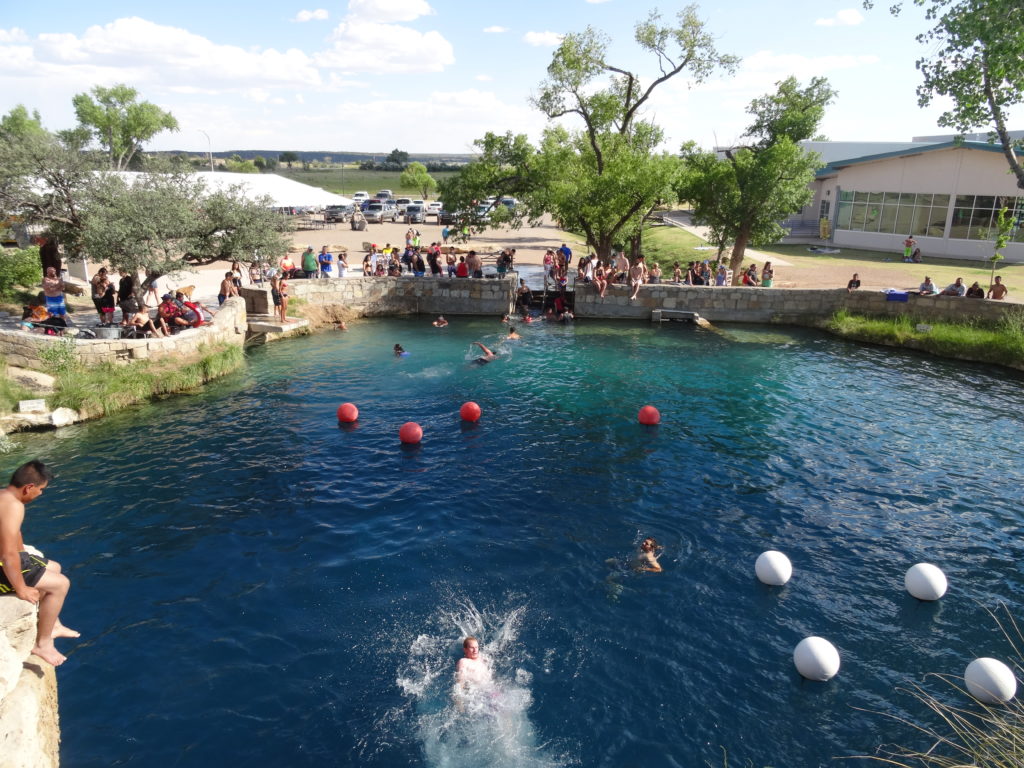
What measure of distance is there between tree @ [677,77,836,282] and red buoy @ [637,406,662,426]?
15.0 m

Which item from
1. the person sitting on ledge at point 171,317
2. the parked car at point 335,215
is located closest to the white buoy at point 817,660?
the person sitting on ledge at point 171,317

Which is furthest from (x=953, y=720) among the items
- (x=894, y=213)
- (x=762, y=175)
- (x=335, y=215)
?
(x=335, y=215)

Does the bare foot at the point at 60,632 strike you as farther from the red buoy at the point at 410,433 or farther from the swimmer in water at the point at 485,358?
the swimmer in water at the point at 485,358

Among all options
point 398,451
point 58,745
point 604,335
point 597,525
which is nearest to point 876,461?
point 597,525

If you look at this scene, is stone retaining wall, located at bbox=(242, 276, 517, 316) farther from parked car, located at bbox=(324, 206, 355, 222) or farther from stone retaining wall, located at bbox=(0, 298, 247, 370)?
parked car, located at bbox=(324, 206, 355, 222)

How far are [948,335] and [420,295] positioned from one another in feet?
64.7

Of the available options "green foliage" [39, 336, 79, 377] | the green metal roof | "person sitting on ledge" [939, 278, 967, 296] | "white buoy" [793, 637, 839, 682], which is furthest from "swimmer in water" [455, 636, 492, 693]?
the green metal roof

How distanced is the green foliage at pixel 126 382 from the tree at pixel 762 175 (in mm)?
20165

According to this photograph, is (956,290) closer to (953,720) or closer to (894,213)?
(894,213)

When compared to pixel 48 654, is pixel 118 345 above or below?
above

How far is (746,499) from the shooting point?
1190 centimetres

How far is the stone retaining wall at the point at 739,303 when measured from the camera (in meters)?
24.8

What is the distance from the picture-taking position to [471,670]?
7539 mm

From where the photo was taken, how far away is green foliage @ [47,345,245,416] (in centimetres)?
1505
